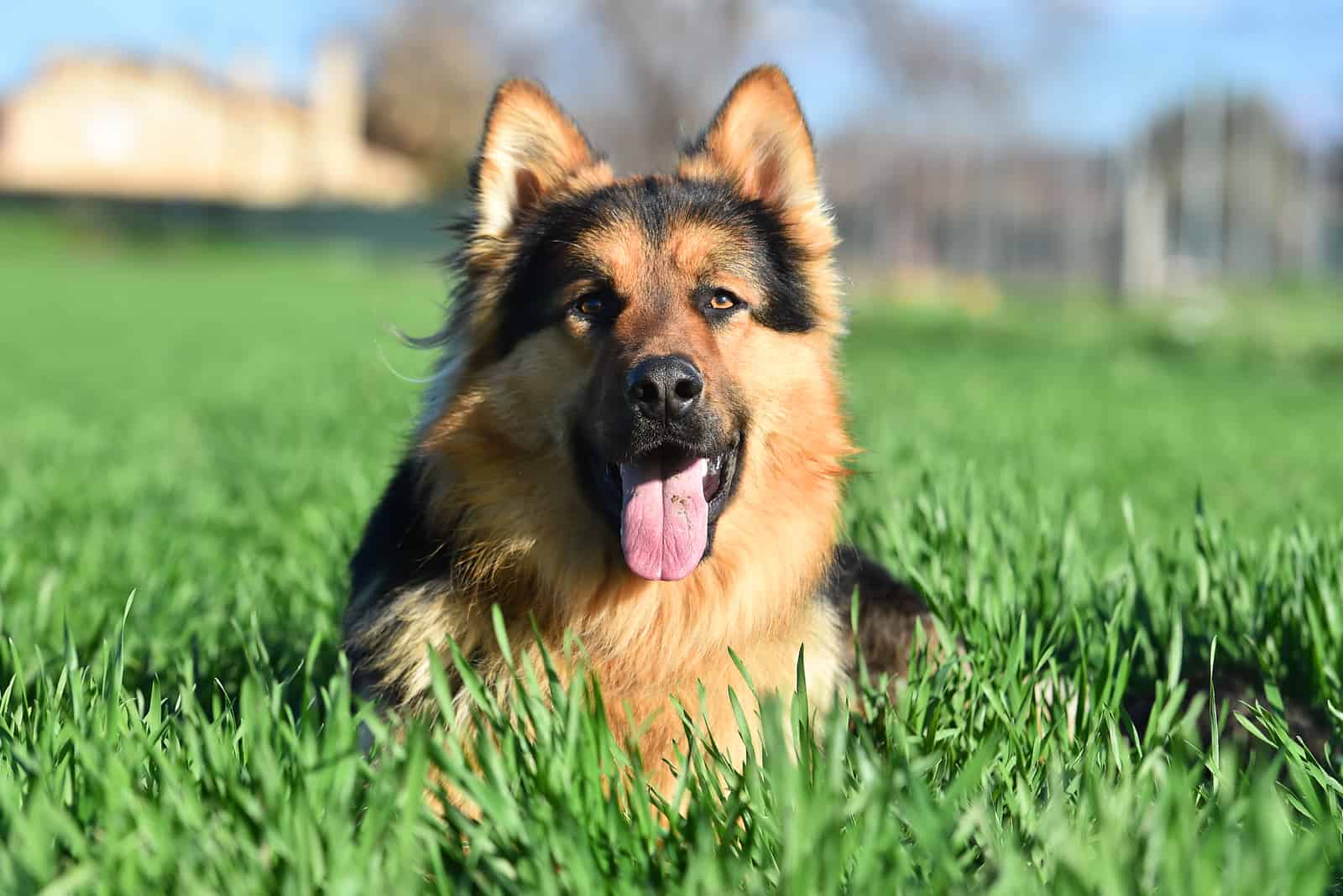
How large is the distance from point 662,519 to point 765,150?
1.30m

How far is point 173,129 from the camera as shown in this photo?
6862cm

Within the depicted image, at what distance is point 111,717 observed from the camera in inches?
86.5

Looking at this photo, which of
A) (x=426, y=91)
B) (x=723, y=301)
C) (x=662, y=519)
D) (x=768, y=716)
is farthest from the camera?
(x=426, y=91)

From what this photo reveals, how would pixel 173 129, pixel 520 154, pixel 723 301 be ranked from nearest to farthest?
pixel 723 301 → pixel 520 154 → pixel 173 129

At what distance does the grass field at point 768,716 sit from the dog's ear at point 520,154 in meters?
0.71

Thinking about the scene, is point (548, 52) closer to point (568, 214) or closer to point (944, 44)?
point (944, 44)

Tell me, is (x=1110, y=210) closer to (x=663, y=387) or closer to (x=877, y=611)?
(x=877, y=611)

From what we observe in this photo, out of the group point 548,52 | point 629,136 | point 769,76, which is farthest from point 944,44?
point 769,76

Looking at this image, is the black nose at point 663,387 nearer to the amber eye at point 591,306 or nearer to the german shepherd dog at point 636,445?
the german shepherd dog at point 636,445

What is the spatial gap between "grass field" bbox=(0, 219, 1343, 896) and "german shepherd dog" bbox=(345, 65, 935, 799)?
0.25m

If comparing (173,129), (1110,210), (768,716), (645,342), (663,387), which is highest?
(173,129)

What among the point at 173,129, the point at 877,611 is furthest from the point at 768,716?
the point at 173,129

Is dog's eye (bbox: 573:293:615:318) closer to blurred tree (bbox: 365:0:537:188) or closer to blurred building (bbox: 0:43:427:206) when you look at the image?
blurred tree (bbox: 365:0:537:188)

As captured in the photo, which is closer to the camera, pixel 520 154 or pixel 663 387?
pixel 663 387
